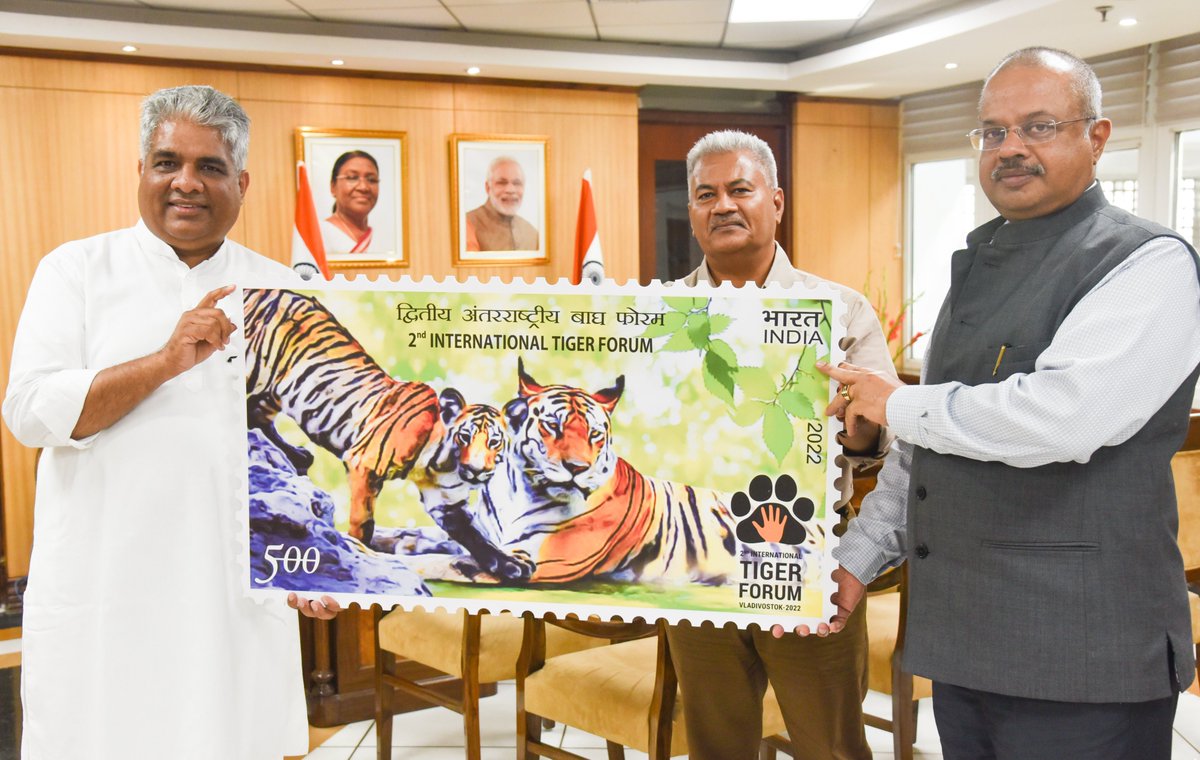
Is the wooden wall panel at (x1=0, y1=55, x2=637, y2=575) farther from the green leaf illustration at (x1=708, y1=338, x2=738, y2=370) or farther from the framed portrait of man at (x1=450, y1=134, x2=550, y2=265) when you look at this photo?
the green leaf illustration at (x1=708, y1=338, x2=738, y2=370)

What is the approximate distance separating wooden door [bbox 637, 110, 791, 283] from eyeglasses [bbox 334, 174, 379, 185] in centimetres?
185

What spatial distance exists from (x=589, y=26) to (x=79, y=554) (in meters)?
4.64

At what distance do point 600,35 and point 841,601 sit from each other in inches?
191

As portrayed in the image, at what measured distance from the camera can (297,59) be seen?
5.69 metres

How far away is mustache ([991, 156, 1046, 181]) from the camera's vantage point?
1.70 metres

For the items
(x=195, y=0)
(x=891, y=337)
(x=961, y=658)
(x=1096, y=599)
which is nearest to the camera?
(x=1096, y=599)

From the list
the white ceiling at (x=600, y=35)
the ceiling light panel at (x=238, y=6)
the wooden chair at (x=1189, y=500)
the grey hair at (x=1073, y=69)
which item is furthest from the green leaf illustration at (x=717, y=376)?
the ceiling light panel at (x=238, y=6)

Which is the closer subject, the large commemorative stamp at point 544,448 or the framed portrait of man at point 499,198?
the large commemorative stamp at point 544,448

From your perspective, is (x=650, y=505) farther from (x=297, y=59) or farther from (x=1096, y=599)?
(x=297, y=59)

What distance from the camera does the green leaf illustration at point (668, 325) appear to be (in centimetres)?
183

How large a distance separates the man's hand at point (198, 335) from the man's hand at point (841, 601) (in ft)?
3.74

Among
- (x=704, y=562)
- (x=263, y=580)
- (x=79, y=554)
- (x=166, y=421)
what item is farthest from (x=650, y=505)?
(x=79, y=554)

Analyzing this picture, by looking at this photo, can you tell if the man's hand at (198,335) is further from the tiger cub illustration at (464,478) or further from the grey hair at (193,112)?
the tiger cub illustration at (464,478)

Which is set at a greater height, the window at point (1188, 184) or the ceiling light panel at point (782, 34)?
the ceiling light panel at point (782, 34)
